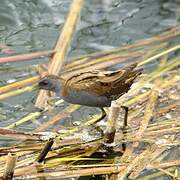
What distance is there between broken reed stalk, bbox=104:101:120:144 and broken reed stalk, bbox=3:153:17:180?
2.82ft

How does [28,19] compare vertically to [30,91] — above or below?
above

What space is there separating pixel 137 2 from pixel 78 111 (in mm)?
3006

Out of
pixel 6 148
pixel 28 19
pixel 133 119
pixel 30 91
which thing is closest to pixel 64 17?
pixel 28 19

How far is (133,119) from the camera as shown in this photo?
4938mm

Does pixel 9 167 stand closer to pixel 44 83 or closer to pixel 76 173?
pixel 76 173

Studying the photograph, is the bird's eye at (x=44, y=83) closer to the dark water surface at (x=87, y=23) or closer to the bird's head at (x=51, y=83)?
the bird's head at (x=51, y=83)

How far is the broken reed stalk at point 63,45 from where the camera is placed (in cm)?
545

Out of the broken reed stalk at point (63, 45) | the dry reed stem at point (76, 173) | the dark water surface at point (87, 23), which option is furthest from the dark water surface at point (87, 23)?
the dry reed stem at point (76, 173)

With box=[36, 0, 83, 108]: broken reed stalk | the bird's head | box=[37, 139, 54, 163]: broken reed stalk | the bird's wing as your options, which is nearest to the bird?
the bird's wing

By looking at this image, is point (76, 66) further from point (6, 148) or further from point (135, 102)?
point (6, 148)

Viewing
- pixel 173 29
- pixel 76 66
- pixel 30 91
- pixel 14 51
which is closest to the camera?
pixel 30 91

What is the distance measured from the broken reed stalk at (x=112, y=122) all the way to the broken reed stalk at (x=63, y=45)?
1.01 metres

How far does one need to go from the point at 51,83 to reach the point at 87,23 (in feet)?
8.35

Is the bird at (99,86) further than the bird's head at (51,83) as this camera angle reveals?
No
